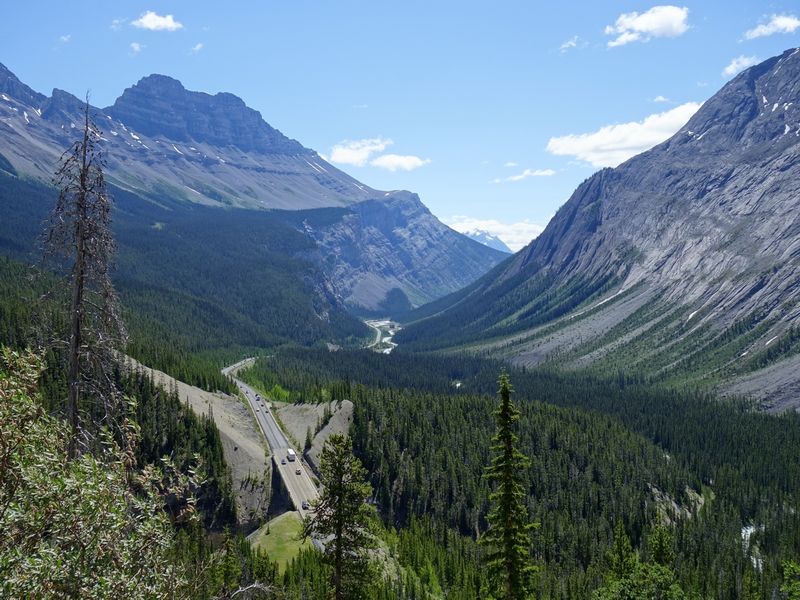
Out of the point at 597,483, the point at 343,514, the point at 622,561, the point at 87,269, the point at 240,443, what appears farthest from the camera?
the point at 597,483

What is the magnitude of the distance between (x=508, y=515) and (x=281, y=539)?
219ft

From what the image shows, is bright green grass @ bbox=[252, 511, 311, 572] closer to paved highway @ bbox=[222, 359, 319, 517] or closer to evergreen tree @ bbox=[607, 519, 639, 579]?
paved highway @ bbox=[222, 359, 319, 517]

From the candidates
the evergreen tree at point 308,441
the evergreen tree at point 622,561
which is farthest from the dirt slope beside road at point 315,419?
the evergreen tree at point 622,561

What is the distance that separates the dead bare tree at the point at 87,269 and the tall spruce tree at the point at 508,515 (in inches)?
829

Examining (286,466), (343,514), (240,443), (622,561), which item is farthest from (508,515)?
(240,443)

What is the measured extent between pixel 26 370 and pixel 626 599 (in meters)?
56.9

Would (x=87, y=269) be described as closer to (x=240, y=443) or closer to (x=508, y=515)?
(x=508, y=515)

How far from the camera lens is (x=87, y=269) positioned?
2264 cm

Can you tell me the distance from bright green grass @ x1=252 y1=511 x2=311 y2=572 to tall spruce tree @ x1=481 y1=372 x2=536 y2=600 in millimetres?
53203

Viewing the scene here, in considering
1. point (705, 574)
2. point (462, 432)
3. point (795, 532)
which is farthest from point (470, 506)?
point (795, 532)

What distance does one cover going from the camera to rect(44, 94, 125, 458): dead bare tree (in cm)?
2175

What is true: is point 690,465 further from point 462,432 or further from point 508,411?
point 508,411

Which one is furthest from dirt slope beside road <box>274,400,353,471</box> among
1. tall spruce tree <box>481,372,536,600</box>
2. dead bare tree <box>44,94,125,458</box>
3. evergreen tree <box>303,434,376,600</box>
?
dead bare tree <box>44,94,125,458</box>

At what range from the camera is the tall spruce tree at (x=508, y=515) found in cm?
3544
